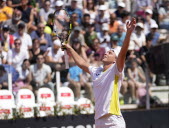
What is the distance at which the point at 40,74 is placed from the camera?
436 inches

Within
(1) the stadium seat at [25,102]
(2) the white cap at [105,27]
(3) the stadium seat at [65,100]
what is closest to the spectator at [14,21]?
(2) the white cap at [105,27]

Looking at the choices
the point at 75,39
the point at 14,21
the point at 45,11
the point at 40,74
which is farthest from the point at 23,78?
the point at 45,11

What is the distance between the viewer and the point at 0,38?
11.7 meters

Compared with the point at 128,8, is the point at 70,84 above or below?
below

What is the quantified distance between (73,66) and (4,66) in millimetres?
1737

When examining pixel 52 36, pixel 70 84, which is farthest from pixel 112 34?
pixel 70 84

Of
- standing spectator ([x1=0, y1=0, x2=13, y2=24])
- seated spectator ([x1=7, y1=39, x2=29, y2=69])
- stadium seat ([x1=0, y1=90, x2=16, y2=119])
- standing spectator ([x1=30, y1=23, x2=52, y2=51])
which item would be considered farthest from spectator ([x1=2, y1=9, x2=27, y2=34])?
stadium seat ([x1=0, y1=90, x2=16, y2=119])

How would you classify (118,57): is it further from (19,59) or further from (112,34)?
(112,34)

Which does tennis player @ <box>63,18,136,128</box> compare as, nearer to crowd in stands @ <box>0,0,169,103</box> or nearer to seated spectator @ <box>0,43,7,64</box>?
crowd in stands @ <box>0,0,169,103</box>

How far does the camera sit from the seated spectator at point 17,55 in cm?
1137

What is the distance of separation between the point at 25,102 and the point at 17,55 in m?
1.87

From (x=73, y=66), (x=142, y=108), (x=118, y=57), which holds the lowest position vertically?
(x=142, y=108)

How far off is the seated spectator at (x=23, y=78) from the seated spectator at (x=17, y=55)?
0.21 meters

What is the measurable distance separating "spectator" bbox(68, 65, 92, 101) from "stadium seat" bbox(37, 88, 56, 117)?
2.72ft
